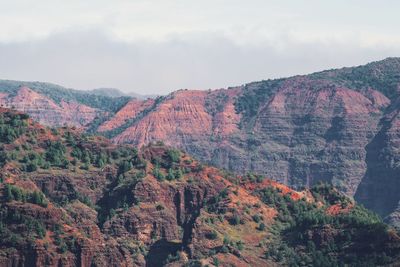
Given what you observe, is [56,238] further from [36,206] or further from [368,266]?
[368,266]

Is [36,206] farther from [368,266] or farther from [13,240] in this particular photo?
[368,266]

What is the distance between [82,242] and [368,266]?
3723 cm

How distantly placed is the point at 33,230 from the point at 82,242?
270 inches

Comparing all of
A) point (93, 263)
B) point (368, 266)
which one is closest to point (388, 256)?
point (368, 266)

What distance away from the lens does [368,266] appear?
199m

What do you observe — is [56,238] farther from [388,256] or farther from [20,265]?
[388,256]

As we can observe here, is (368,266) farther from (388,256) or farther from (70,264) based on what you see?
(70,264)

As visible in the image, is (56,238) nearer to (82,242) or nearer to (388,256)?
(82,242)

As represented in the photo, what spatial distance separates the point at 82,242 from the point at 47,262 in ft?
23.1

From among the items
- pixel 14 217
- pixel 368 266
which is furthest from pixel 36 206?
pixel 368 266

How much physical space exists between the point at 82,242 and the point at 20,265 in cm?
1047

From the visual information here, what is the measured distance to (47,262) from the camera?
192750 millimetres

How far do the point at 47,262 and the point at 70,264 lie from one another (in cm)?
341

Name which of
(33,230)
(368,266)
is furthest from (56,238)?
(368,266)
